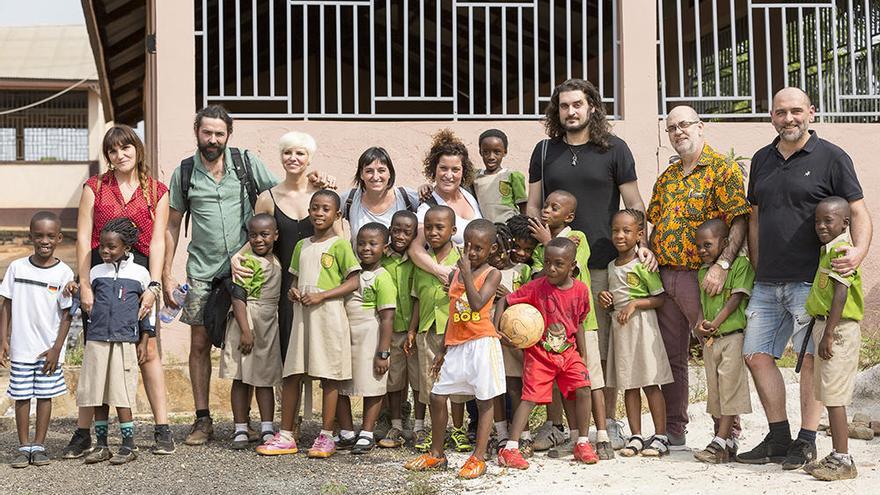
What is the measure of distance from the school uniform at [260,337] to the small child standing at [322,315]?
0.15 meters

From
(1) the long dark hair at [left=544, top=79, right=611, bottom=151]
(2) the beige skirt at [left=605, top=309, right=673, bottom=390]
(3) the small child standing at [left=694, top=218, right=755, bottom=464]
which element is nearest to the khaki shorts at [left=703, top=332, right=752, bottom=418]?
(3) the small child standing at [left=694, top=218, right=755, bottom=464]

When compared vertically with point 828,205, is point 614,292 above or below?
below

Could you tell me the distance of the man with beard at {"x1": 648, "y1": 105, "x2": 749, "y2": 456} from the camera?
5.20 meters

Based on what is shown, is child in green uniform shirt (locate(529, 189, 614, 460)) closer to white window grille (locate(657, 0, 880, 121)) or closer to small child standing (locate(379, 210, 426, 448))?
small child standing (locate(379, 210, 426, 448))

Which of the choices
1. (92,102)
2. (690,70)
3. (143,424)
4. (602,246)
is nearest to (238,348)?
(143,424)

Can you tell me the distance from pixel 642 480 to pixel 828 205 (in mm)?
1533

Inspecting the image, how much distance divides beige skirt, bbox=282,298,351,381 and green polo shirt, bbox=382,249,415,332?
32 centimetres

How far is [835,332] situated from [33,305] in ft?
13.1

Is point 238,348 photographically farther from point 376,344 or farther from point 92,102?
point 92,102

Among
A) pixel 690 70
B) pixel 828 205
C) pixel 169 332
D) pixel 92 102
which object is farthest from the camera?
pixel 92 102

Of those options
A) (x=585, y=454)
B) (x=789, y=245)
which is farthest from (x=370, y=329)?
(x=789, y=245)

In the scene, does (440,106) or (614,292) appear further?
(440,106)

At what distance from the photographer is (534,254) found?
5.43 metres

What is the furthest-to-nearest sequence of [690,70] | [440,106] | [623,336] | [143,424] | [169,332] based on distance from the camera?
[440,106] → [690,70] → [169,332] → [143,424] → [623,336]
